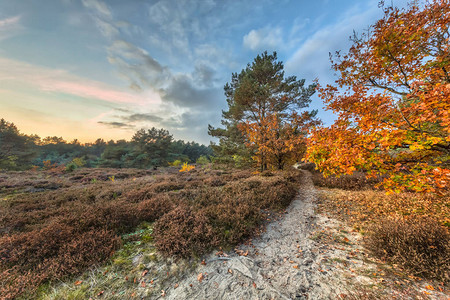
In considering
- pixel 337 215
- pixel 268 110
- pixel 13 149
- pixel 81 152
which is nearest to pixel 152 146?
pixel 13 149

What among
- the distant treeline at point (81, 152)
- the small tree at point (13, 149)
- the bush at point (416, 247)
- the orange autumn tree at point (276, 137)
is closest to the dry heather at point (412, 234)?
the bush at point (416, 247)

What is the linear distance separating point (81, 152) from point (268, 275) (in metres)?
65.1

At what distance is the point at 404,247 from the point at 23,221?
A: 31.6ft

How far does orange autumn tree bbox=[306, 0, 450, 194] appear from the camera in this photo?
3.68m

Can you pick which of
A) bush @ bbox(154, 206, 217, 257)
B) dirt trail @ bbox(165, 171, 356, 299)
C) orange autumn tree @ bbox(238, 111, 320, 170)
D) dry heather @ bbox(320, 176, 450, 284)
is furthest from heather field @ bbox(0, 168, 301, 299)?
orange autumn tree @ bbox(238, 111, 320, 170)

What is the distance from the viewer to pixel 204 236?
3666mm

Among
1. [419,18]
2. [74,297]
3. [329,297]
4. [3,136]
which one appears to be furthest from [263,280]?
[3,136]

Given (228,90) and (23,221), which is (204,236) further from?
(228,90)

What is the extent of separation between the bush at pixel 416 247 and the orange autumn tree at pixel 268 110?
339 inches

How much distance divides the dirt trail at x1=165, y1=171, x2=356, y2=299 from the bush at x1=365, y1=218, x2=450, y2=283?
3.88 feet

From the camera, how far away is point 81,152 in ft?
158

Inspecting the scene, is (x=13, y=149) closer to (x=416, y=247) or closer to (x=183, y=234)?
(x=183, y=234)

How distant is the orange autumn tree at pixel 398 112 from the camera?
3684mm

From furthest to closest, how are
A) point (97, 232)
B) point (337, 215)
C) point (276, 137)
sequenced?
point (276, 137) < point (337, 215) < point (97, 232)
